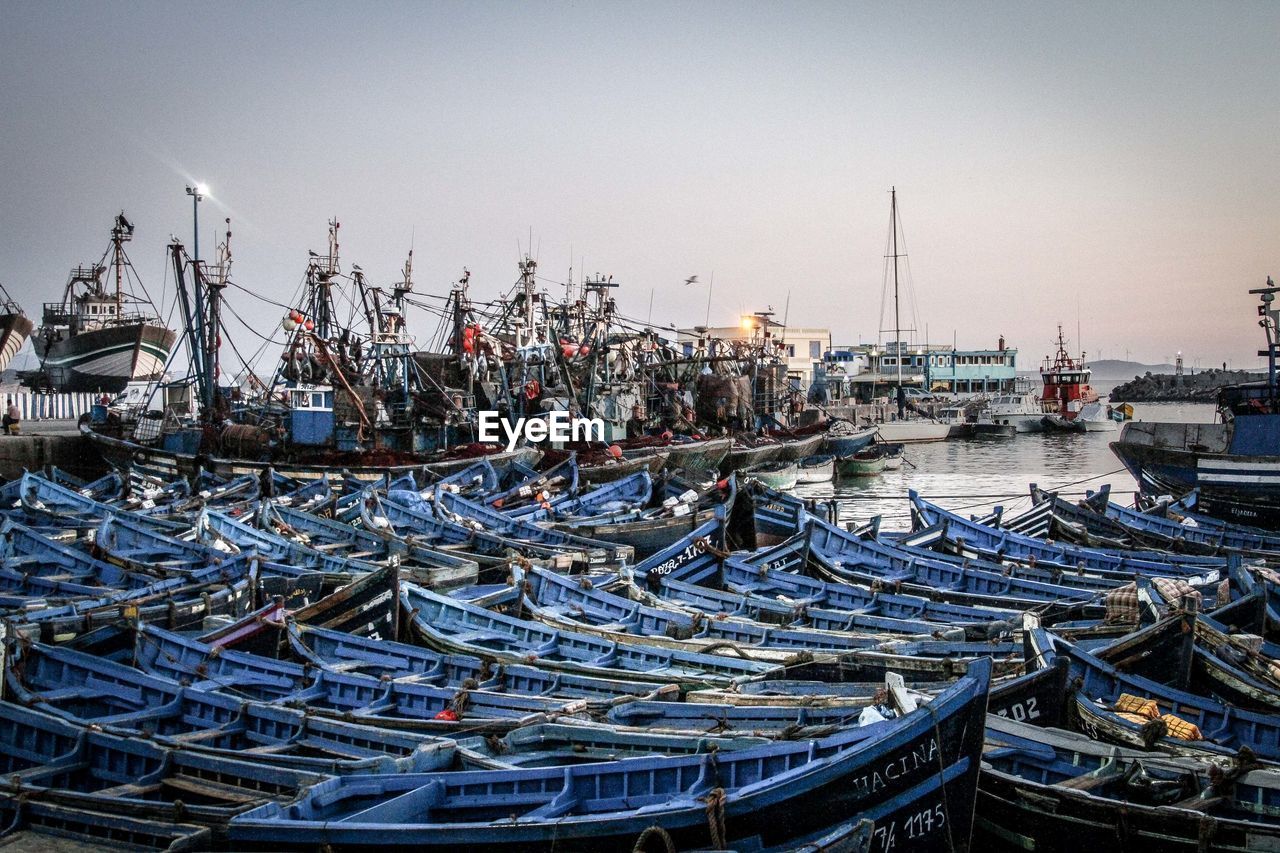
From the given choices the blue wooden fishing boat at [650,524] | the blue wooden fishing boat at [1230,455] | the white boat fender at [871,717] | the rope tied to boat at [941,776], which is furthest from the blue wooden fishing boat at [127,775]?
the blue wooden fishing boat at [1230,455]

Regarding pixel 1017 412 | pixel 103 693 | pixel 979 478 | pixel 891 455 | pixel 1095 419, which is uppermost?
pixel 1017 412

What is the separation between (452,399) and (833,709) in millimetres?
34911

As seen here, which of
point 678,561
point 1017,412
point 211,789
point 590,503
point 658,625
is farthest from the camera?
point 1017,412

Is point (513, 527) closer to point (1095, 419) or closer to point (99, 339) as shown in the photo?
point (99, 339)

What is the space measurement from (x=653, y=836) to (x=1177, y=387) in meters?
204

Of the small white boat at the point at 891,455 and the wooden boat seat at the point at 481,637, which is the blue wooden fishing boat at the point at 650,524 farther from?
the small white boat at the point at 891,455

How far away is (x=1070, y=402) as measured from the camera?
104 m

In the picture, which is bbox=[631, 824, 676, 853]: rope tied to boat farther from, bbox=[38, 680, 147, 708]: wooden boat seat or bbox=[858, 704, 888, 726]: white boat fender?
bbox=[38, 680, 147, 708]: wooden boat seat

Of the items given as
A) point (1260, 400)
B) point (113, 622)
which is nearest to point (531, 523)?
point (113, 622)

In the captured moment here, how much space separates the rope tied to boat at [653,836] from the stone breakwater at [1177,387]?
194 metres

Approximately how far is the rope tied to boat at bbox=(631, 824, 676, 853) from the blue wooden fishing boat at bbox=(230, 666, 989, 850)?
43mm

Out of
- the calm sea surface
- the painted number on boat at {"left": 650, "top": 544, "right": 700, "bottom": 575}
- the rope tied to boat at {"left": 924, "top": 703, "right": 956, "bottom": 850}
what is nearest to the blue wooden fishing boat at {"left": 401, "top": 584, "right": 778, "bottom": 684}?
the rope tied to boat at {"left": 924, "top": 703, "right": 956, "bottom": 850}

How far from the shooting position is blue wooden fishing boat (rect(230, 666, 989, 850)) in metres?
7.37

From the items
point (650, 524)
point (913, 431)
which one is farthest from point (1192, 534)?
point (913, 431)
